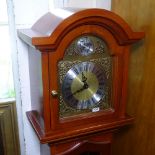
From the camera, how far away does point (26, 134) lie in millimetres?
1330

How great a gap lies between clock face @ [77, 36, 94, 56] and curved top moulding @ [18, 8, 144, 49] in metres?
0.08

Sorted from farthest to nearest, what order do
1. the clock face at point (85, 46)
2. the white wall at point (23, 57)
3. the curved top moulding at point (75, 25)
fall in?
the white wall at point (23, 57) < the clock face at point (85, 46) < the curved top moulding at point (75, 25)

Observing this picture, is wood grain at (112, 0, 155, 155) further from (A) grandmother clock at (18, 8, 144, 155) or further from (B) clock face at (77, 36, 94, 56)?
(B) clock face at (77, 36, 94, 56)

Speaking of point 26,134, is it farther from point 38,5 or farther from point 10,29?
point 38,5

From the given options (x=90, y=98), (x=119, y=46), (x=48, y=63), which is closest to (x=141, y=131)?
(x=90, y=98)

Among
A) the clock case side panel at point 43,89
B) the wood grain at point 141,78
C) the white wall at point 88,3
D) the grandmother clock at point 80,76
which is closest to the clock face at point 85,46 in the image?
the grandmother clock at point 80,76

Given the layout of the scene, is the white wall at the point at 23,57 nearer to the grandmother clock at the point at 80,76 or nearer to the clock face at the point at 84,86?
the grandmother clock at the point at 80,76

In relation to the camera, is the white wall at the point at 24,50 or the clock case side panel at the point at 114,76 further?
the white wall at the point at 24,50

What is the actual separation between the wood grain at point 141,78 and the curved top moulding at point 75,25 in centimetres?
8

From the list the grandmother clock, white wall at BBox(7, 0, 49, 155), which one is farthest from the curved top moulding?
white wall at BBox(7, 0, 49, 155)

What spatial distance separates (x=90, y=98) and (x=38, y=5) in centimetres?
56

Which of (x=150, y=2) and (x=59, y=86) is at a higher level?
(x=150, y=2)

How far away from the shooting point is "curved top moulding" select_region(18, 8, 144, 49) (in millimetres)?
822

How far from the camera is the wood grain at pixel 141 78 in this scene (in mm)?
1012
